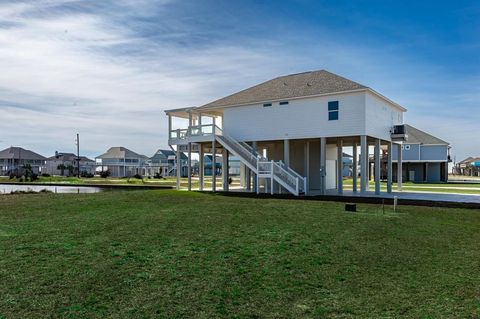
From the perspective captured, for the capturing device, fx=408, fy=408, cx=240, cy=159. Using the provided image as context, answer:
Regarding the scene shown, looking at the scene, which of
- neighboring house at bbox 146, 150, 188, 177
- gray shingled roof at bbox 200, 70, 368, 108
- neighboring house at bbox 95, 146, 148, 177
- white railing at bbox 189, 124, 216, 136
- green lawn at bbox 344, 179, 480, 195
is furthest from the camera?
neighboring house at bbox 146, 150, 188, 177

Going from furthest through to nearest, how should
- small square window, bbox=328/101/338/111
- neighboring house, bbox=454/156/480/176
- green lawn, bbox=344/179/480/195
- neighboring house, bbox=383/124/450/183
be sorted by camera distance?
neighboring house, bbox=454/156/480/176 < neighboring house, bbox=383/124/450/183 < green lawn, bbox=344/179/480/195 < small square window, bbox=328/101/338/111

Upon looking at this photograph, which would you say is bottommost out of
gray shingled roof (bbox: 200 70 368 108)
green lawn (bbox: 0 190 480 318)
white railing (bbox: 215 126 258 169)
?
green lawn (bbox: 0 190 480 318)

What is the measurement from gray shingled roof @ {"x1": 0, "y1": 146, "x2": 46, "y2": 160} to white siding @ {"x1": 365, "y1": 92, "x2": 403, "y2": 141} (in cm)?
8257

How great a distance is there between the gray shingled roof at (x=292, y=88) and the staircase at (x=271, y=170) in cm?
305

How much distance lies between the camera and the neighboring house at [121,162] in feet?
261

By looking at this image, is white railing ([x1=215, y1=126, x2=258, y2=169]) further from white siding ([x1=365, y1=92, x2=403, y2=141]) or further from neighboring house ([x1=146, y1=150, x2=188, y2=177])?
neighboring house ([x1=146, y1=150, x2=188, y2=177])

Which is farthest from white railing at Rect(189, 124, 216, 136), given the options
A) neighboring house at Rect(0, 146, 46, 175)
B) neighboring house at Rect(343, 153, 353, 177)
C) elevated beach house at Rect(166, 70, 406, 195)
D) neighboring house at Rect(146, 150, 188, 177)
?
neighboring house at Rect(0, 146, 46, 175)

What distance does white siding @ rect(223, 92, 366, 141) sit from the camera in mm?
21359

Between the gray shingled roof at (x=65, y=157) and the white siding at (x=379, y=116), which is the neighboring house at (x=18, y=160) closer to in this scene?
the gray shingled roof at (x=65, y=157)

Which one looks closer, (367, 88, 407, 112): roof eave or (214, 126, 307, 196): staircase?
(367, 88, 407, 112): roof eave

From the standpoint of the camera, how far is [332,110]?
21969 millimetres

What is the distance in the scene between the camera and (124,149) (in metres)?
82.2

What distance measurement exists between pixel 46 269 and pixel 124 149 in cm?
7853

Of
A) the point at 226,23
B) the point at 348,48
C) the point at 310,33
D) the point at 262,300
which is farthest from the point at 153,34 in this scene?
the point at 262,300
